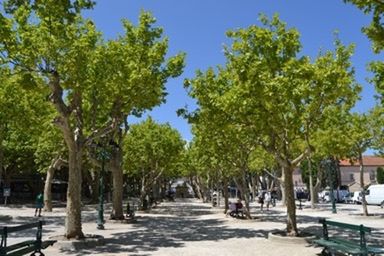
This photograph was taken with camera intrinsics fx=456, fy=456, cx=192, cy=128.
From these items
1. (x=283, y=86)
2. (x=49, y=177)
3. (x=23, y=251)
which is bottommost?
(x=23, y=251)

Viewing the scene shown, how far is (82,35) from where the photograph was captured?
16562 mm

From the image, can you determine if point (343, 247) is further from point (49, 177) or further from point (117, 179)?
point (49, 177)

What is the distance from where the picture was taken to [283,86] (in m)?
14.7

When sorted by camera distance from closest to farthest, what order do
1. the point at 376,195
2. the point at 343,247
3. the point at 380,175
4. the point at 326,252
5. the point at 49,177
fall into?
the point at 343,247
the point at 326,252
the point at 49,177
the point at 376,195
the point at 380,175

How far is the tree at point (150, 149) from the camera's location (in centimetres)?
3978

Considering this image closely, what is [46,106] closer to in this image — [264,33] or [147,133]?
[147,133]

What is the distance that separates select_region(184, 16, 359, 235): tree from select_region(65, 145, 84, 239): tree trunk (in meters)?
5.57

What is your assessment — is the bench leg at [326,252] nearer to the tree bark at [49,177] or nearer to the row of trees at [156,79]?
the row of trees at [156,79]

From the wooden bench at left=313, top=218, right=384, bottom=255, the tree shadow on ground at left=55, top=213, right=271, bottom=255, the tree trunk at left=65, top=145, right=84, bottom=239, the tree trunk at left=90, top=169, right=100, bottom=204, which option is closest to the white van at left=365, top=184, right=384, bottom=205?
the tree shadow on ground at left=55, top=213, right=271, bottom=255

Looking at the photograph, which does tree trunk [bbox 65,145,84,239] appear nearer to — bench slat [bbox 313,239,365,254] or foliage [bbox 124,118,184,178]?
bench slat [bbox 313,239,365,254]

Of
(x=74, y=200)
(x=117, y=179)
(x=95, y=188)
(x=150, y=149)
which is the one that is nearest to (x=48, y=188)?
(x=150, y=149)

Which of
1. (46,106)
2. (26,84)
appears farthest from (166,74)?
(46,106)

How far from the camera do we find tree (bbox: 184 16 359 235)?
14953 millimetres

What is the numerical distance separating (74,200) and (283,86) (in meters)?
8.07
